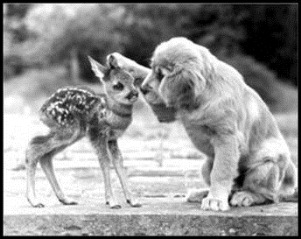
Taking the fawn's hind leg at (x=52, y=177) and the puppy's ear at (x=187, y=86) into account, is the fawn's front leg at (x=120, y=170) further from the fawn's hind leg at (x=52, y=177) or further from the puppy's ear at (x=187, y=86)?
the puppy's ear at (x=187, y=86)

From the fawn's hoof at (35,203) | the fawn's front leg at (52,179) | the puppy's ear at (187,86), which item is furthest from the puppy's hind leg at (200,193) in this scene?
the fawn's hoof at (35,203)

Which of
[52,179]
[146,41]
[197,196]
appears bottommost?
[146,41]

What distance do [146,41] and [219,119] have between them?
563 inches

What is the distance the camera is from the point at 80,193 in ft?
21.2

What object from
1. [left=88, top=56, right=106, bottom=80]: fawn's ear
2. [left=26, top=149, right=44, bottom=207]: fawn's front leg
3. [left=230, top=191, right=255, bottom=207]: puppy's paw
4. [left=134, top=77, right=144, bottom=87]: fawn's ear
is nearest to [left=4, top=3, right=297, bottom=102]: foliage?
[left=134, top=77, right=144, bottom=87]: fawn's ear

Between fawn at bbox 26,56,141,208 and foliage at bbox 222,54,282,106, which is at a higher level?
fawn at bbox 26,56,141,208

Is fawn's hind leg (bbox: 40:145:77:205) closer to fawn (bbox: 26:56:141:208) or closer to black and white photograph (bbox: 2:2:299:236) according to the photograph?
black and white photograph (bbox: 2:2:299:236)

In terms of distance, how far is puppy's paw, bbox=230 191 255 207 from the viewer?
17.6ft

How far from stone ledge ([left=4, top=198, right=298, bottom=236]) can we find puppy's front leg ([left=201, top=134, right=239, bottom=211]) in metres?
0.18

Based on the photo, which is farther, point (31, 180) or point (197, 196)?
point (197, 196)

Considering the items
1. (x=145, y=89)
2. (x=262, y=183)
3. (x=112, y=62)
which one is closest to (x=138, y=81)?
(x=145, y=89)

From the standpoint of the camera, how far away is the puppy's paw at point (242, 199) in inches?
211

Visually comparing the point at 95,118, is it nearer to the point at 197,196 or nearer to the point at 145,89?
the point at 145,89

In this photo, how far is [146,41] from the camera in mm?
19266
